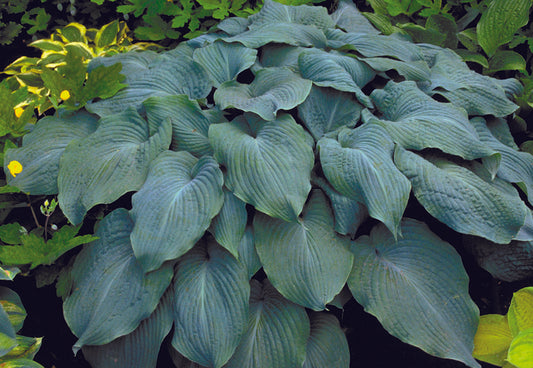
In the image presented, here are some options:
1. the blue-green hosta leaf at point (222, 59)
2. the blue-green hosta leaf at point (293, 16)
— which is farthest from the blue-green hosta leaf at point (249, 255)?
the blue-green hosta leaf at point (293, 16)

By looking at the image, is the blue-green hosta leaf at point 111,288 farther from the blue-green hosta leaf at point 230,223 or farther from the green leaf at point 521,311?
the green leaf at point 521,311

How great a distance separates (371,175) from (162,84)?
1100mm

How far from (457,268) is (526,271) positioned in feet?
1.11

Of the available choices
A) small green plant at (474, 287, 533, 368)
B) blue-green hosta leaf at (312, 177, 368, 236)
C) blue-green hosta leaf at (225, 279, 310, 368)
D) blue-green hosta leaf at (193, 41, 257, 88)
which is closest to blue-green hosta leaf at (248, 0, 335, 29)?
blue-green hosta leaf at (193, 41, 257, 88)

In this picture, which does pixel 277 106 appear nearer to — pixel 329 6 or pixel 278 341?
pixel 278 341

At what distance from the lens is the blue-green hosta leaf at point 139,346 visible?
1.65 meters

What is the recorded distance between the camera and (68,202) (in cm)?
179

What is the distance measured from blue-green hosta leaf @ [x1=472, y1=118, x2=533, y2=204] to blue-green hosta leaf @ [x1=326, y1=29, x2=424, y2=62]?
0.50m

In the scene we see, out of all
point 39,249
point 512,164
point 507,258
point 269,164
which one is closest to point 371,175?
point 269,164

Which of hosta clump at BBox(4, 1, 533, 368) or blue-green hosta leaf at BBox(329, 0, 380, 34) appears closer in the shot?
hosta clump at BBox(4, 1, 533, 368)

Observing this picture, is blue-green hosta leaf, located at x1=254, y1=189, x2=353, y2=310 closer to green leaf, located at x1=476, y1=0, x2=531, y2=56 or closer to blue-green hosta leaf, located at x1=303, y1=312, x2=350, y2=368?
blue-green hosta leaf, located at x1=303, y1=312, x2=350, y2=368

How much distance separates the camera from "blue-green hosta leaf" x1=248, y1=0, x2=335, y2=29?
8.28ft

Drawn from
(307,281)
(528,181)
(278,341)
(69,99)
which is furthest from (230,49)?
(528,181)

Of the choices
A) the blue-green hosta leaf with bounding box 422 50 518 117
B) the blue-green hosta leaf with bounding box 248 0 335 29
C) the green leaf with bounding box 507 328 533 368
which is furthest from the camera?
the blue-green hosta leaf with bounding box 248 0 335 29
